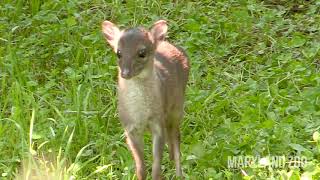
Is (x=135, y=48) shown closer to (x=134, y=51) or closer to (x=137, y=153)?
(x=134, y=51)

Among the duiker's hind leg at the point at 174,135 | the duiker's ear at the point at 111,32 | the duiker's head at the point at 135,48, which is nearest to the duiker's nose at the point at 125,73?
the duiker's head at the point at 135,48

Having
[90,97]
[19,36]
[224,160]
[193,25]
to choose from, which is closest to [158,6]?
[193,25]

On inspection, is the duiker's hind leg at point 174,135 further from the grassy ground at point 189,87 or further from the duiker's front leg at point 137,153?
Answer: the duiker's front leg at point 137,153

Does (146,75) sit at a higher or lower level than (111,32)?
lower

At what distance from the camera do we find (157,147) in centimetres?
684

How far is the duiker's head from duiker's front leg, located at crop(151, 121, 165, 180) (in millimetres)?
442

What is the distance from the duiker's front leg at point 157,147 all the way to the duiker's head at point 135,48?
1.45 feet

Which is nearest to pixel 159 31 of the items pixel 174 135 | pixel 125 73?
pixel 125 73

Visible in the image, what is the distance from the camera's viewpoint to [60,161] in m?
6.96

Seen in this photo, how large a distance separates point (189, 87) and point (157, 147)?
6.39 ft

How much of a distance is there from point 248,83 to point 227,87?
20cm

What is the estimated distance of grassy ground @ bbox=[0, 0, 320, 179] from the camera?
7199 mm

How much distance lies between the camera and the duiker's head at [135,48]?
21.8ft

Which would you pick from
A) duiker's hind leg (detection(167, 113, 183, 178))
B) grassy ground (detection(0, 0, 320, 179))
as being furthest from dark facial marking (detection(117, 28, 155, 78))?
grassy ground (detection(0, 0, 320, 179))
